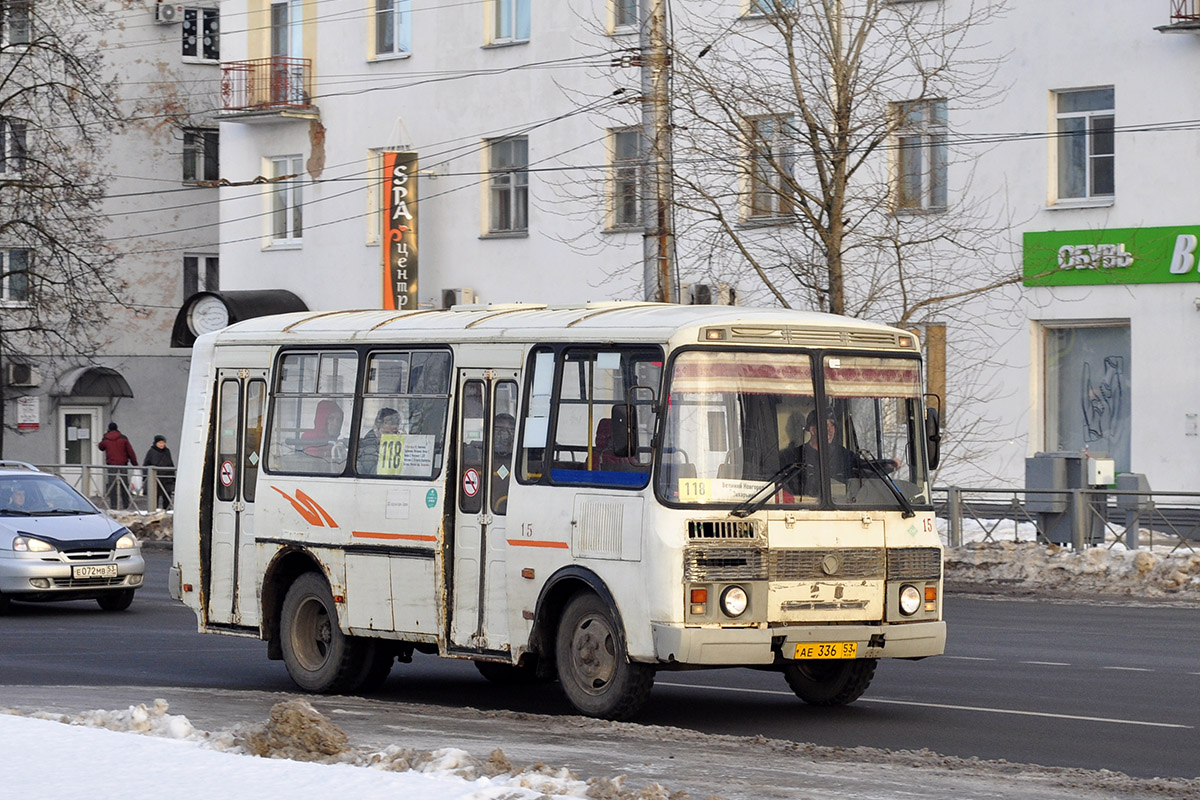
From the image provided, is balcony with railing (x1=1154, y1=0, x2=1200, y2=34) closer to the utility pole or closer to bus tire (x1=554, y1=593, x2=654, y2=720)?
the utility pole

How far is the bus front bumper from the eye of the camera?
37.6 feet

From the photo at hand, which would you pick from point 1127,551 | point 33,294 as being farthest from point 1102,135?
point 33,294

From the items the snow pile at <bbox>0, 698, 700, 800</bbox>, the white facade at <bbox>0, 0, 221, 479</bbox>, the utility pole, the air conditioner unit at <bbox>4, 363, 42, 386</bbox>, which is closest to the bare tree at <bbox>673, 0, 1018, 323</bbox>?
the utility pole

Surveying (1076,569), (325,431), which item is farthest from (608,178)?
(325,431)

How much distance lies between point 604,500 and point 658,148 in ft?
42.1

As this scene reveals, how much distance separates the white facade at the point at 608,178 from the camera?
2969 cm

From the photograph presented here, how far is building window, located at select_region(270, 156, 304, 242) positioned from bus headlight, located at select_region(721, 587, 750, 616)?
33.2m

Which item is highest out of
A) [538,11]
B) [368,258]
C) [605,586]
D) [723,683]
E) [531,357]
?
[538,11]

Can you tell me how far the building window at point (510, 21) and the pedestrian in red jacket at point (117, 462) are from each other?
35.2ft

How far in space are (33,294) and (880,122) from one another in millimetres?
22623

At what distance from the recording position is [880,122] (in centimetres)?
2603

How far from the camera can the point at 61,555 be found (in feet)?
69.6

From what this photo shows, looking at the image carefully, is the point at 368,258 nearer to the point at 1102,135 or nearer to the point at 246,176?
the point at 246,176

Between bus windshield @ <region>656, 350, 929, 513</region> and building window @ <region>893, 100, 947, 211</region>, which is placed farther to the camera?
building window @ <region>893, 100, 947, 211</region>
